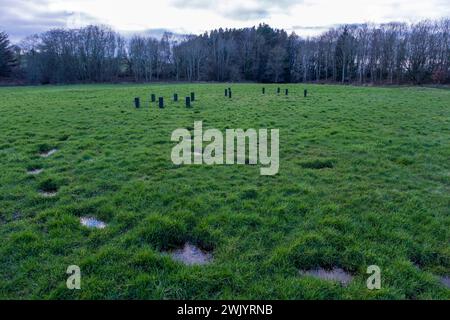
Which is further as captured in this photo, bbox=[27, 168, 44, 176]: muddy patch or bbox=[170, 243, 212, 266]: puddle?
bbox=[27, 168, 44, 176]: muddy patch

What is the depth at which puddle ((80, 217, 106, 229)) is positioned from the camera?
4.75m

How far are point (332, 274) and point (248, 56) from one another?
71894 millimetres

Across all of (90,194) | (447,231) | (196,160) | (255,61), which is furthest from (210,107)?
(255,61)

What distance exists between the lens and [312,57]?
67.2 m

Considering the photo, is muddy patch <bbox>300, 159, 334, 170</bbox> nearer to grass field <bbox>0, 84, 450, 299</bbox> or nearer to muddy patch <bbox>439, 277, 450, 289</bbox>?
grass field <bbox>0, 84, 450, 299</bbox>

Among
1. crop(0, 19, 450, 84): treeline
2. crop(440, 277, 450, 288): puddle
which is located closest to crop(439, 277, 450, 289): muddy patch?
crop(440, 277, 450, 288): puddle

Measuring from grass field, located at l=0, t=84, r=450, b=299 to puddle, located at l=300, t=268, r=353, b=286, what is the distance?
0.08 m

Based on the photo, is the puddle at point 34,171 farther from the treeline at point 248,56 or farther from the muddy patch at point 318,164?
the treeline at point 248,56

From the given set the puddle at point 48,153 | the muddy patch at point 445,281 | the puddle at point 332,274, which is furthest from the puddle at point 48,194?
the muddy patch at point 445,281

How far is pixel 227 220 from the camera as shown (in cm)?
489

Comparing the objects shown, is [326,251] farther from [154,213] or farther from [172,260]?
[154,213]

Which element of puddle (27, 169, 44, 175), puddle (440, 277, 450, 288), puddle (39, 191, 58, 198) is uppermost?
puddle (27, 169, 44, 175)

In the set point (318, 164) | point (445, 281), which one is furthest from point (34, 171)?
point (445, 281)

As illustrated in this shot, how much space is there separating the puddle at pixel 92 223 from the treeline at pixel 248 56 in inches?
2376
